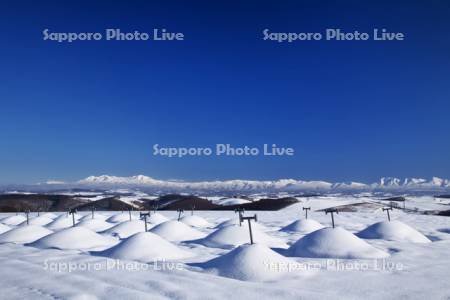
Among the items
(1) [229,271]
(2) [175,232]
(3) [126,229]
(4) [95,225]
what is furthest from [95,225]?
(1) [229,271]

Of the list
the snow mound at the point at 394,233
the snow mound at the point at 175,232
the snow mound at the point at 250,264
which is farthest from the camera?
the snow mound at the point at 175,232

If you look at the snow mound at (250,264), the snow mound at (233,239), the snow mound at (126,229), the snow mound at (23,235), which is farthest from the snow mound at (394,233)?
the snow mound at (23,235)

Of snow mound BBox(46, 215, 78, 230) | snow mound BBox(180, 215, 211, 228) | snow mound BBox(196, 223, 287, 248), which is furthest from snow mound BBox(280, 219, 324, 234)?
snow mound BBox(46, 215, 78, 230)

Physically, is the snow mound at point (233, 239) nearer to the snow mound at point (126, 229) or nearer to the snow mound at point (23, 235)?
the snow mound at point (126, 229)

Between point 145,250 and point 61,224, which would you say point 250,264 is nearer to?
point 145,250

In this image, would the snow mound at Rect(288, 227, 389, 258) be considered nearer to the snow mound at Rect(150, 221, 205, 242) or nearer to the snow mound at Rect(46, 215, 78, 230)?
the snow mound at Rect(150, 221, 205, 242)

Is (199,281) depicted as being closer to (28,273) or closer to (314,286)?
(314,286)
